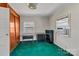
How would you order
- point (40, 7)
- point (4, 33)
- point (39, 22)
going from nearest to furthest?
point (4, 33) < point (40, 7) < point (39, 22)

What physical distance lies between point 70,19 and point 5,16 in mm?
2325

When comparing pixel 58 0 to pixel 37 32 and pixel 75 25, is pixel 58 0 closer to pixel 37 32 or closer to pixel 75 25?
pixel 75 25

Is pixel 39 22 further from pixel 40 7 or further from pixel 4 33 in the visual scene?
pixel 4 33

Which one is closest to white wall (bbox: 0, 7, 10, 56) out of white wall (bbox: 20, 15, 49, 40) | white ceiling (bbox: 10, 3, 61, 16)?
white ceiling (bbox: 10, 3, 61, 16)

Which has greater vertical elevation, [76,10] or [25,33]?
[76,10]

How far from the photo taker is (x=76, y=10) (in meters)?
3.86

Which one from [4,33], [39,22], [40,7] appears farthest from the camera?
[39,22]

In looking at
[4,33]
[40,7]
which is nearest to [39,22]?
[40,7]

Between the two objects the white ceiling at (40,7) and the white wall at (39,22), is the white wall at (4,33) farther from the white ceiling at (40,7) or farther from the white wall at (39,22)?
the white wall at (39,22)

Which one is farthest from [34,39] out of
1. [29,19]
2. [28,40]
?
[29,19]

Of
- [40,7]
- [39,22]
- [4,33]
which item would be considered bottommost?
[4,33]

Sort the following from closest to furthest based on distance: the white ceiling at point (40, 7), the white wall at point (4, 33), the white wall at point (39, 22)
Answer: the white wall at point (4, 33) < the white ceiling at point (40, 7) < the white wall at point (39, 22)

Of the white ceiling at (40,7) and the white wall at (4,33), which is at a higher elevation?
the white ceiling at (40,7)

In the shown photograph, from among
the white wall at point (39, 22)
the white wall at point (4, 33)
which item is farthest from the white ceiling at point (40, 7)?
the white wall at point (39, 22)
